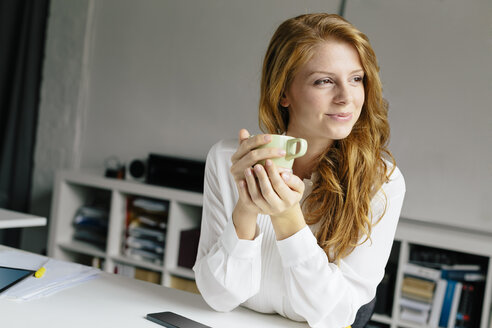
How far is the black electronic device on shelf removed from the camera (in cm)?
268

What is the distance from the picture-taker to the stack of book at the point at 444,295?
83.9 inches

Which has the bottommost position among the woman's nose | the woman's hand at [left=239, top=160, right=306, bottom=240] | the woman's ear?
the woman's hand at [left=239, top=160, right=306, bottom=240]

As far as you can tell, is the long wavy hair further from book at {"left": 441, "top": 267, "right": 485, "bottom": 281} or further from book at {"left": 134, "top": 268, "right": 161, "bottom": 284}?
book at {"left": 134, "top": 268, "right": 161, "bottom": 284}

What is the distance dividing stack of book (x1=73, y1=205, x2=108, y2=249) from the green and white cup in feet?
7.27

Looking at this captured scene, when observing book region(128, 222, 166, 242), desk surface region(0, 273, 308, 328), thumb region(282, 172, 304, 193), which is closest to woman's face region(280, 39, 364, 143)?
thumb region(282, 172, 304, 193)

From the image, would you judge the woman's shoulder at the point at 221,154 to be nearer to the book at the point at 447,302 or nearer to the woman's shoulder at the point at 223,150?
the woman's shoulder at the point at 223,150

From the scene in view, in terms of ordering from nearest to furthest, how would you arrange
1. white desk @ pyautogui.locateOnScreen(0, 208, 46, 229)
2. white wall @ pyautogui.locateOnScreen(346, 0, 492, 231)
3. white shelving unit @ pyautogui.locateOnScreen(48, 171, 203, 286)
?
white desk @ pyautogui.locateOnScreen(0, 208, 46, 229) < white wall @ pyautogui.locateOnScreen(346, 0, 492, 231) < white shelving unit @ pyautogui.locateOnScreen(48, 171, 203, 286)

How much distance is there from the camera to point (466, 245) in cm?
209

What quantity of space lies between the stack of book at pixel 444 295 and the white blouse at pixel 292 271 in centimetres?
108

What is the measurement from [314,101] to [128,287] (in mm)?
629

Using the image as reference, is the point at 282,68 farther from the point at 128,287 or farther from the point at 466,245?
the point at 466,245

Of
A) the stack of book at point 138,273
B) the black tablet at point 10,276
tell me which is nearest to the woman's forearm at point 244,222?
the black tablet at point 10,276

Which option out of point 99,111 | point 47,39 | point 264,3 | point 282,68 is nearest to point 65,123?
point 99,111

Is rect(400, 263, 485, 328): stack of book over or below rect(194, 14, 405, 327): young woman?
below
